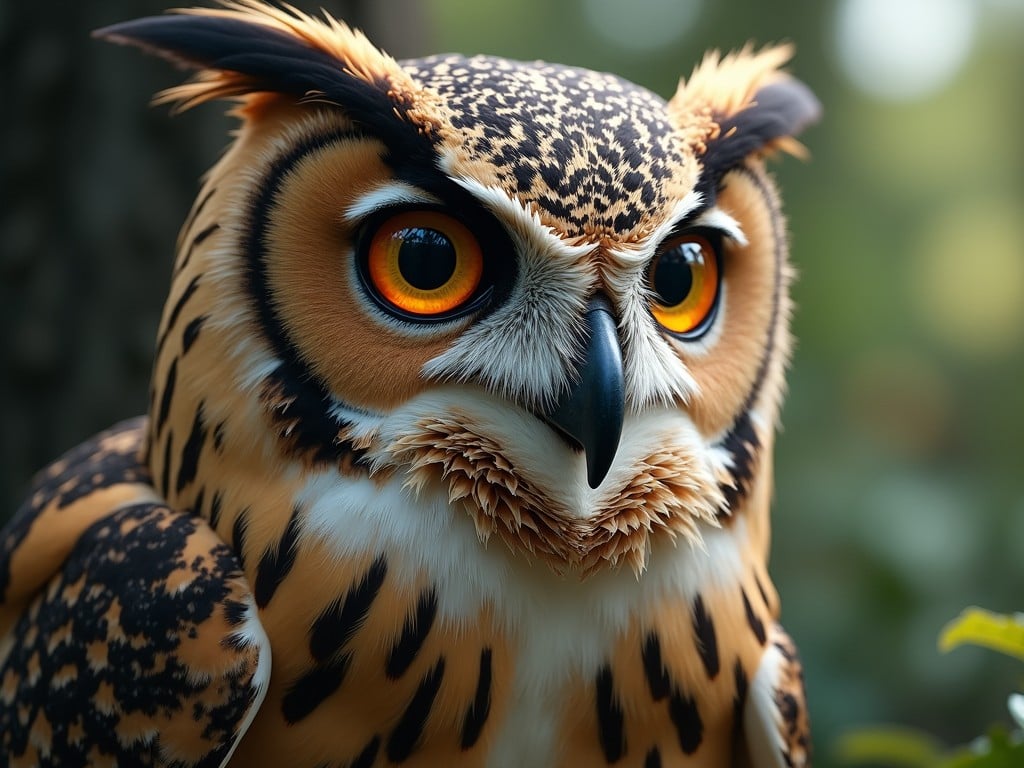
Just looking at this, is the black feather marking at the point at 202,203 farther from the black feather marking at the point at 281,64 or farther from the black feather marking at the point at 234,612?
the black feather marking at the point at 234,612

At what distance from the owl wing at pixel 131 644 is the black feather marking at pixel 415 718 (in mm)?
166

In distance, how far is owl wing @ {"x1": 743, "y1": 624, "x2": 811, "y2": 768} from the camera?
1.32 metres

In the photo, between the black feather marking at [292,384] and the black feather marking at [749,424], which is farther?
the black feather marking at [749,424]

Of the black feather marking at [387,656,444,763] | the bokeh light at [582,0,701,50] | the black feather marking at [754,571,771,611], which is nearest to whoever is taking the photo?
the black feather marking at [387,656,444,763]

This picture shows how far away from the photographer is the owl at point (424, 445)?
3.81 ft

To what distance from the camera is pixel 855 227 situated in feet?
15.4

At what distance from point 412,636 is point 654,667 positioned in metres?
0.30

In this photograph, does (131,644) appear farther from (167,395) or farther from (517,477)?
(517,477)

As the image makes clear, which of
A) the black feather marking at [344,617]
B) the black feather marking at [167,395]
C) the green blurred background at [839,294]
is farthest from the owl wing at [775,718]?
the green blurred background at [839,294]

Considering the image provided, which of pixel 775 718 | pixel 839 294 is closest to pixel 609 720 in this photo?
pixel 775 718

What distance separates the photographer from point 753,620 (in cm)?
137

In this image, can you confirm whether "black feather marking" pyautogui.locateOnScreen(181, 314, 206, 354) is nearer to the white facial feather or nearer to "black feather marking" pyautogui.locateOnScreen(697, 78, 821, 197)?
the white facial feather

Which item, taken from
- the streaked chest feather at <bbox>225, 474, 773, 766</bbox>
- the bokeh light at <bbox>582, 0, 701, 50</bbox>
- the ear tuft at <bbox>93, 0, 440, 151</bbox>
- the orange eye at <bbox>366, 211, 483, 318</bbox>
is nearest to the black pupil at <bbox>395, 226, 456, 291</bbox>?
the orange eye at <bbox>366, 211, 483, 318</bbox>

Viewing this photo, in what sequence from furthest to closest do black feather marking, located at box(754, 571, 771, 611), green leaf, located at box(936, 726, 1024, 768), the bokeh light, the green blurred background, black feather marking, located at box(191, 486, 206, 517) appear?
the bokeh light < the green blurred background < black feather marking, located at box(754, 571, 771, 611) < black feather marking, located at box(191, 486, 206, 517) < green leaf, located at box(936, 726, 1024, 768)
